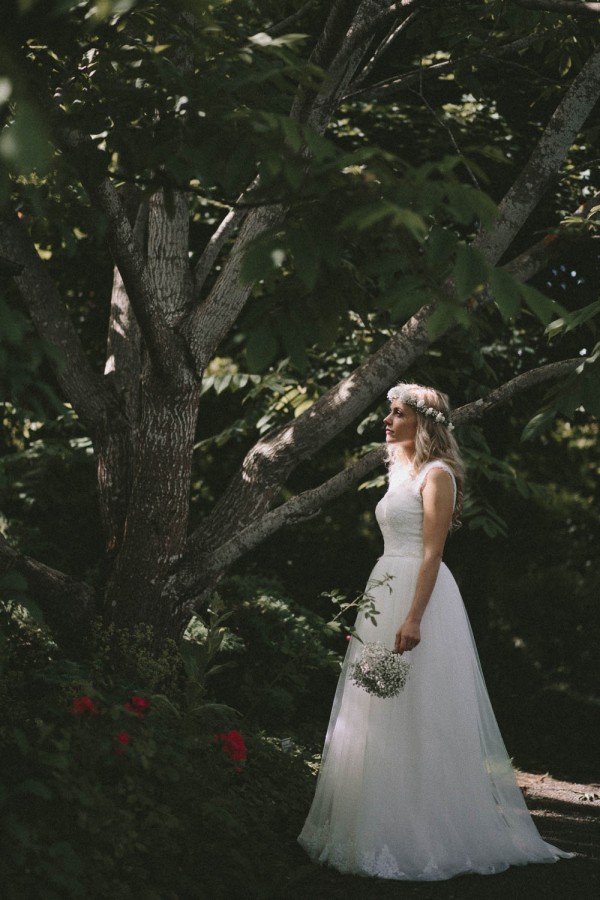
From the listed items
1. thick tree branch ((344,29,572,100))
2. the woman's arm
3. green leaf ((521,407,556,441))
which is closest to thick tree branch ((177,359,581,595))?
the woman's arm

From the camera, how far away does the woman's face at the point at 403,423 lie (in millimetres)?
4809

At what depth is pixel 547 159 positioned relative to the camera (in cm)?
546

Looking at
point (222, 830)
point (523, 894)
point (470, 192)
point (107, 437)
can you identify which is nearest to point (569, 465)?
point (107, 437)

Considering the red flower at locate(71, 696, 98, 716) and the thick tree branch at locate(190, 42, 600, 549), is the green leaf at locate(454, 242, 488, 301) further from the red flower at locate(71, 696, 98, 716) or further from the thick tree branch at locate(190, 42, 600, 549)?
the thick tree branch at locate(190, 42, 600, 549)

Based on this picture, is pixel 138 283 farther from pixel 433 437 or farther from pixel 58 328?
pixel 433 437

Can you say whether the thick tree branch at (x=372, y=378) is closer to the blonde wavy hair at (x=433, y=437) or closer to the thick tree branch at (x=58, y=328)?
the blonde wavy hair at (x=433, y=437)

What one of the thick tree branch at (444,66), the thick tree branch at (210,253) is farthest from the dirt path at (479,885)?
the thick tree branch at (444,66)

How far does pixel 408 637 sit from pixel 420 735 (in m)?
0.47

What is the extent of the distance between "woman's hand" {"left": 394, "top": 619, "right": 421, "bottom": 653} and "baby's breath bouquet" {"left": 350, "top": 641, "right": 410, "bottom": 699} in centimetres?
9

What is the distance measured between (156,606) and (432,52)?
18.4 ft

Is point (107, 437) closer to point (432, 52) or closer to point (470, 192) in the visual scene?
point (470, 192)

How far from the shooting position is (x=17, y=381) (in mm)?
2652

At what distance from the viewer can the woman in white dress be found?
13.8ft

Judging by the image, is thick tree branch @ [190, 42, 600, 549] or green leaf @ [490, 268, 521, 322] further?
thick tree branch @ [190, 42, 600, 549]
